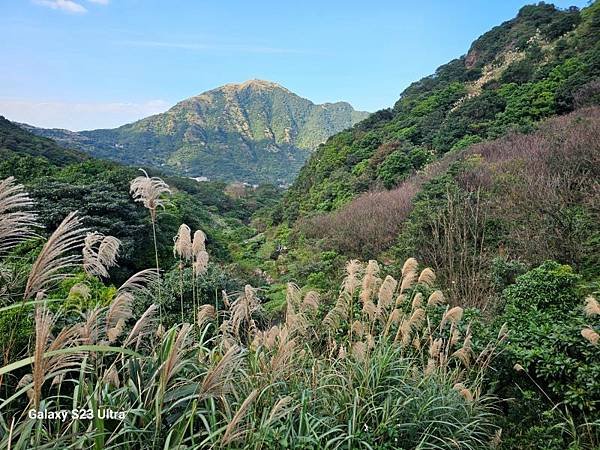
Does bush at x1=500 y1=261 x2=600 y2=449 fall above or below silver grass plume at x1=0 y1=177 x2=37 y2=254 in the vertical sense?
below

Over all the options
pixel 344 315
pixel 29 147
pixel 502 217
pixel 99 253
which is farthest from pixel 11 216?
pixel 29 147

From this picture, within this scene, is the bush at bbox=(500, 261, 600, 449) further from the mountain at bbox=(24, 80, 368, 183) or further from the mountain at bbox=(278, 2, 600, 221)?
the mountain at bbox=(24, 80, 368, 183)

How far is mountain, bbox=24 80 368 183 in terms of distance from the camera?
329 ft

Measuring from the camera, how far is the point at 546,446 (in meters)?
2.79

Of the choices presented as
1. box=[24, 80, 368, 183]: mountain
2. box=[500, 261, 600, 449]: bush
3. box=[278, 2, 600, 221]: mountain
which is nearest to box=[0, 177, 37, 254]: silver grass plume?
box=[500, 261, 600, 449]: bush

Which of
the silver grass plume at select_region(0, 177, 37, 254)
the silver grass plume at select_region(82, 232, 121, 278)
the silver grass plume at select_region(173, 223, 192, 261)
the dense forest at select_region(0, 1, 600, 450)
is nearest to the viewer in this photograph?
the silver grass plume at select_region(0, 177, 37, 254)

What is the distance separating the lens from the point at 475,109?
2066cm

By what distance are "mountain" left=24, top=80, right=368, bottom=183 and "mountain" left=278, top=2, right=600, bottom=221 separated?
6989 cm

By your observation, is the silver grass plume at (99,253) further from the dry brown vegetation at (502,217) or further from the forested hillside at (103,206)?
the dry brown vegetation at (502,217)

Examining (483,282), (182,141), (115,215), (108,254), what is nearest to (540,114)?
(483,282)

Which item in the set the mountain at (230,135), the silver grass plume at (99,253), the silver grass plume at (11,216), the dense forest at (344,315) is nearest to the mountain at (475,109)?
the dense forest at (344,315)

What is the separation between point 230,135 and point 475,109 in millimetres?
114571

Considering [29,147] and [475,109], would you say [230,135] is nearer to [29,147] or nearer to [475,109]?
[29,147]

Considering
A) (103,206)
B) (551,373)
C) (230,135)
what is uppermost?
(230,135)
